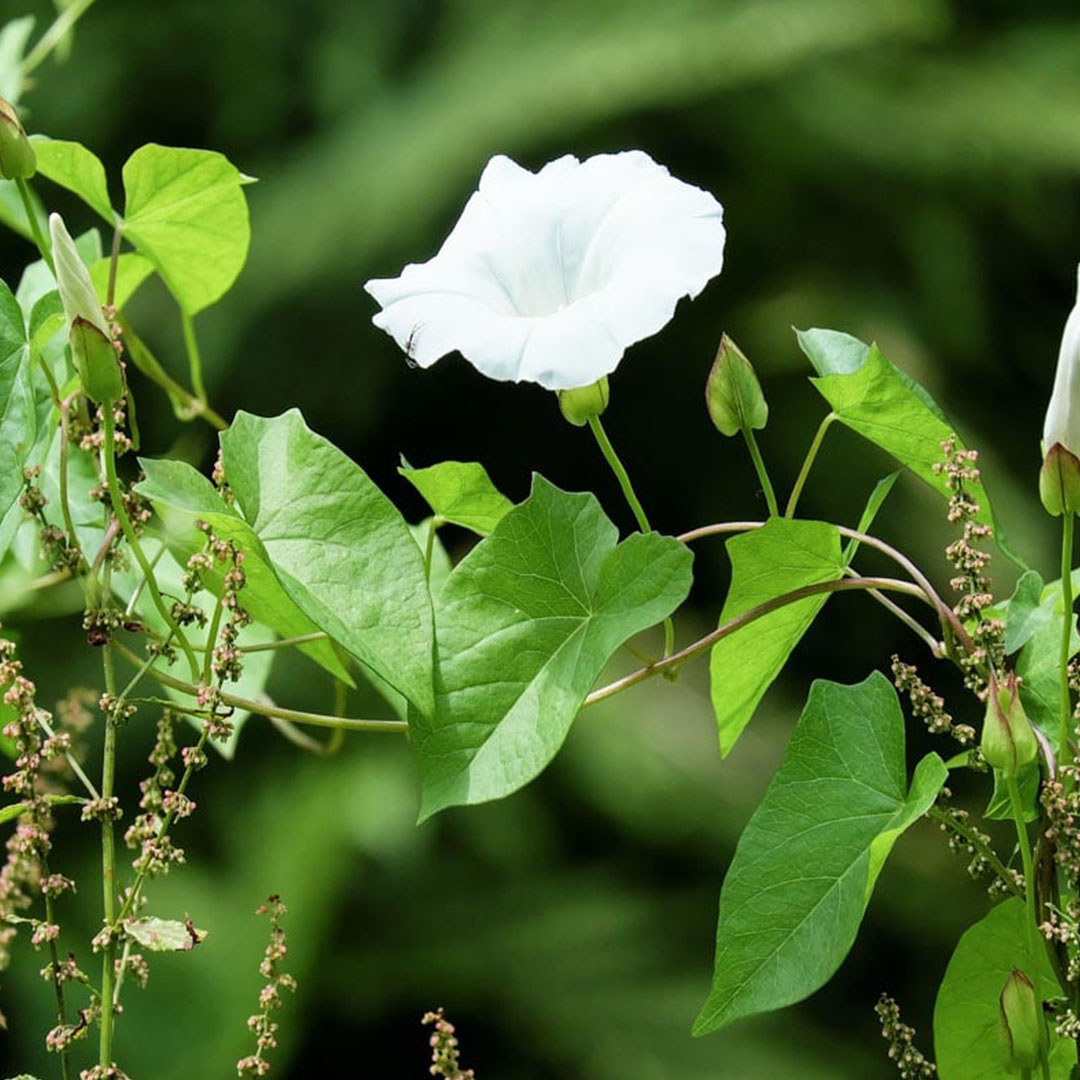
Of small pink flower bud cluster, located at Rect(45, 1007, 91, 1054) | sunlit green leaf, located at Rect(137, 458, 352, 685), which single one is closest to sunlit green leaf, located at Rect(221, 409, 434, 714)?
sunlit green leaf, located at Rect(137, 458, 352, 685)

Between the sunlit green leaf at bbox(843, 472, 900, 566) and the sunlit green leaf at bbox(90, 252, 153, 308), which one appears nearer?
the sunlit green leaf at bbox(843, 472, 900, 566)

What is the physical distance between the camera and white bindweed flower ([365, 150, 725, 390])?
1.19 ft

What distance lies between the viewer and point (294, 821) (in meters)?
1.50

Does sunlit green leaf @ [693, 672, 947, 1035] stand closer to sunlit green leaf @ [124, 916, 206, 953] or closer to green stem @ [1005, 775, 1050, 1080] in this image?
green stem @ [1005, 775, 1050, 1080]

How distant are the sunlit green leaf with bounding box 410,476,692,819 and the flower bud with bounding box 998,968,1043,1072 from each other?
0.13 m

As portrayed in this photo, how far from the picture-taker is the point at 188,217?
539 millimetres

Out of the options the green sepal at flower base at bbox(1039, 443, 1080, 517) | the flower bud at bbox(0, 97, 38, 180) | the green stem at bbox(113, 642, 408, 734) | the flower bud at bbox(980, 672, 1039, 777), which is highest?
the flower bud at bbox(0, 97, 38, 180)

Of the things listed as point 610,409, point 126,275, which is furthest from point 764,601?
point 610,409

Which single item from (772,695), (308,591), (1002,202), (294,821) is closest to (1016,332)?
(1002,202)

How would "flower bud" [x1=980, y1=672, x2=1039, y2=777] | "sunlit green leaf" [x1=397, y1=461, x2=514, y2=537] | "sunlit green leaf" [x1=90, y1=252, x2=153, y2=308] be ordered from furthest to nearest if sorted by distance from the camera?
1. "sunlit green leaf" [x1=90, y1=252, x2=153, y2=308]
2. "sunlit green leaf" [x1=397, y1=461, x2=514, y2=537]
3. "flower bud" [x1=980, y1=672, x2=1039, y2=777]

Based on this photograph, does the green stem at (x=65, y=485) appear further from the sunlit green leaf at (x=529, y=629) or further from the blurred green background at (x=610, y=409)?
the blurred green background at (x=610, y=409)

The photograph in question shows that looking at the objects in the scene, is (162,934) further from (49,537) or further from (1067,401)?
(1067,401)

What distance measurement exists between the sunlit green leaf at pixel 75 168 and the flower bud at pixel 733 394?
232 millimetres

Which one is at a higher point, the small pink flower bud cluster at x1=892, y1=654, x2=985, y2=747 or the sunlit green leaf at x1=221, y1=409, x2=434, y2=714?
the sunlit green leaf at x1=221, y1=409, x2=434, y2=714
